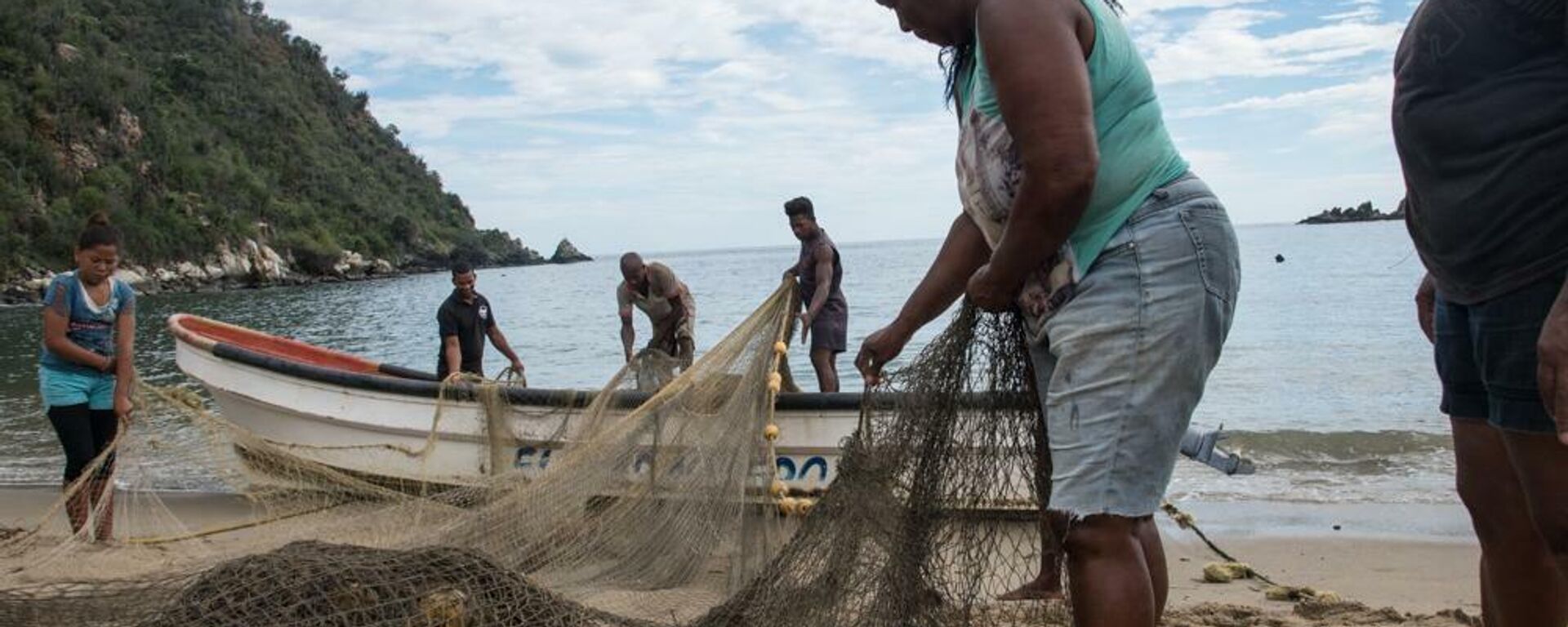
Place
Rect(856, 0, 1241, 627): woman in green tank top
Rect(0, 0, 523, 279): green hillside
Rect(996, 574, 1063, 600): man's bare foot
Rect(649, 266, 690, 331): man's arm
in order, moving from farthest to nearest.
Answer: Rect(0, 0, 523, 279): green hillside, Rect(649, 266, 690, 331): man's arm, Rect(996, 574, 1063, 600): man's bare foot, Rect(856, 0, 1241, 627): woman in green tank top

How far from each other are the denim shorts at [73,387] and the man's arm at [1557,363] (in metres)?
6.42

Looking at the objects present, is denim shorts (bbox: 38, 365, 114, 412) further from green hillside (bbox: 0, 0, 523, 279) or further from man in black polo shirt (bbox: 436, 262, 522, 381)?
green hillside (bbox: 0, 0, 523, 279)

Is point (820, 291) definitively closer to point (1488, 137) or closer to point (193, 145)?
point (1488, 137)

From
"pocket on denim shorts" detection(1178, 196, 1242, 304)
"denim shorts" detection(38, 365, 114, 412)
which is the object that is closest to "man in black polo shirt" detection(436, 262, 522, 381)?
"denim shorts" detection(38, 365, 114, 412)

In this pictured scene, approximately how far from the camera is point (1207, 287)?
2.28 m

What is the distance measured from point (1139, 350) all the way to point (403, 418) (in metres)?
6.17

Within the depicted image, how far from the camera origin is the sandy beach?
462cm

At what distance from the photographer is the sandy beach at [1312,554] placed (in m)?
4.62

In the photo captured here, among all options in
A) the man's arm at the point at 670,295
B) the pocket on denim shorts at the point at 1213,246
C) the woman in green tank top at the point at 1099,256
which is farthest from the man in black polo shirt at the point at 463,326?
the pocket on denim shorts at the point at 1213,246

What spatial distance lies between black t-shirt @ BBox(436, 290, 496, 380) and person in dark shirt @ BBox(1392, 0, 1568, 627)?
302 inches

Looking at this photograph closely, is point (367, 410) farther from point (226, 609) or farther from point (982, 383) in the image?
point (982, 383)

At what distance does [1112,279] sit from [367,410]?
6.37 metres

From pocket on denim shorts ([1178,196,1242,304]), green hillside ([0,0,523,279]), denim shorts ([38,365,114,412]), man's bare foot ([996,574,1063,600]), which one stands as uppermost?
green hillside ([0,0,523,279])

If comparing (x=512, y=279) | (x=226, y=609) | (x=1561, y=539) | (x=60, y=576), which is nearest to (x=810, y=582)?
(x=226, y=609)
